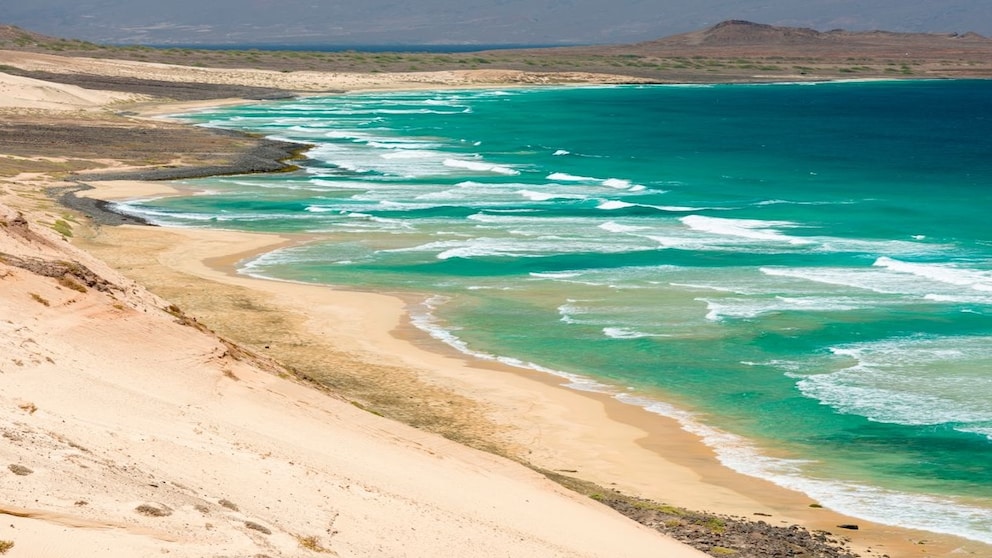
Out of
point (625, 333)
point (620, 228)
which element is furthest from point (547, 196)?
point (625, 333)

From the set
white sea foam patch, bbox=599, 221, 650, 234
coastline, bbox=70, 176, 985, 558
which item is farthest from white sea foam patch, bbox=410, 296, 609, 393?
white sea foam patch, bbox=599, 221, 650, 234

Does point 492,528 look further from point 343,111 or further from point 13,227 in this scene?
point 343,111

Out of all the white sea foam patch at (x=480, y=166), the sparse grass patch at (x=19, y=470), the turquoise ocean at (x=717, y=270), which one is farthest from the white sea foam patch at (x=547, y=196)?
the sparse grass patch at (x=19, y=470)

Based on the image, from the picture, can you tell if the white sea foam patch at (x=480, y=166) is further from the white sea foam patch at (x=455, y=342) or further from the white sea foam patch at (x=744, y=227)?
the white sea foam patch at (x=455, y=342)

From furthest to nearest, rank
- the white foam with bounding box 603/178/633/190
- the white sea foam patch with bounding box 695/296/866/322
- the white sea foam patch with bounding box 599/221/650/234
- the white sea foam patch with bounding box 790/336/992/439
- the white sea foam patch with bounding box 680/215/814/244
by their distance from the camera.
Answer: the white foam with bounding box 603/178/633/190, the white sea foam patch with bounding box 599/221/650/234, the white sea foam patch with bounding box 680/215/814/244, the white sea foam patch with bounding box 695/296/866/322, the white sea foam patch with bounding box 790/336/992/439

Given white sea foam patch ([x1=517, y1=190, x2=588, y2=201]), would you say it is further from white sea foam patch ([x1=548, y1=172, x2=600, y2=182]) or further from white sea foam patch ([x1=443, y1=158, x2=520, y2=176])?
white sea foam patch ([x1=443, y1=158, x2=520, y2=176])

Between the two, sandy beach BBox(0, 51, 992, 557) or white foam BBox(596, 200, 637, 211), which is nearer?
sandy beach BBox(0, 51, 992, 557)
